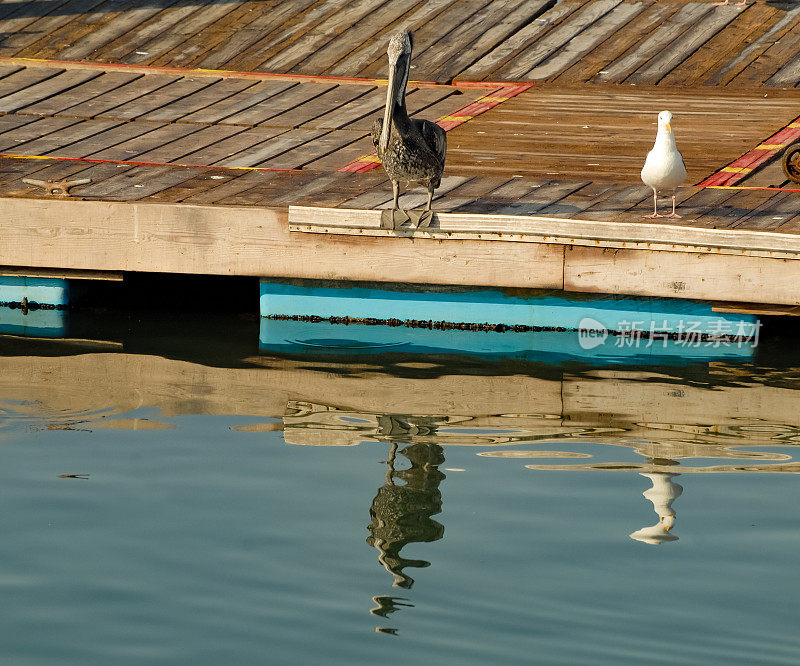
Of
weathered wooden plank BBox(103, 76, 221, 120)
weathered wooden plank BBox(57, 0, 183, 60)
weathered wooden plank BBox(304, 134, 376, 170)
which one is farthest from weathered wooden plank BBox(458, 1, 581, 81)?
weathered wooden plank BBox(57, 0, 183, 60)

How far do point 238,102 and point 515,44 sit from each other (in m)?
2.86

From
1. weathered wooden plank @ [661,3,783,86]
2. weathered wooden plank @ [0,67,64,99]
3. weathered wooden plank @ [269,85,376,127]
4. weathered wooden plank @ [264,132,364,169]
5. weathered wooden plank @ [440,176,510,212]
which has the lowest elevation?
weathered wooden plank @ [440,176,510,212]

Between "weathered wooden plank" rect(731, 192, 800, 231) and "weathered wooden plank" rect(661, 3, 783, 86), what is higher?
"weathered wooden plank" rect(661, 3, 783, 86)

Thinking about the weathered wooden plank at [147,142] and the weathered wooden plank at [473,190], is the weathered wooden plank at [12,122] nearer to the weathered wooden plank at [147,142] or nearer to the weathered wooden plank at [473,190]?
the weathered wooden plank at [147,142]

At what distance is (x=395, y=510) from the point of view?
5.46m

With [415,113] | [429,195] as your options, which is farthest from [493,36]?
[429,195]

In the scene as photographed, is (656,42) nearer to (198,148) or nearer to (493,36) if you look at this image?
(493,36)

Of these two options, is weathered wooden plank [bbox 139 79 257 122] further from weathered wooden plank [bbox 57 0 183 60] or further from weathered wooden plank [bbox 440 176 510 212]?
weathered wooden plank [bbox 440 176 510 212]

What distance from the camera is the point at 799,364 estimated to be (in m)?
7.71

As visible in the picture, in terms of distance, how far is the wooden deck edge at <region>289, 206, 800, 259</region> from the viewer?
7402mm

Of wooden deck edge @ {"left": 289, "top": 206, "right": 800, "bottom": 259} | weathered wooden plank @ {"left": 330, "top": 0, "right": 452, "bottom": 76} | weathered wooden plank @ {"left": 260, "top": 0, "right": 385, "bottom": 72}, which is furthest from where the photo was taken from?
weathered wooden plank @ {"left": 260, "top": 0, "right": 385, "bottom": 72}

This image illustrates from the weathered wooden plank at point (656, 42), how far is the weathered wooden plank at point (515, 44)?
93cm

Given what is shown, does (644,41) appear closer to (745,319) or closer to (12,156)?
(745,319)

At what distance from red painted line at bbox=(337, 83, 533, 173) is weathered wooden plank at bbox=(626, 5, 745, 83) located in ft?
3.54
